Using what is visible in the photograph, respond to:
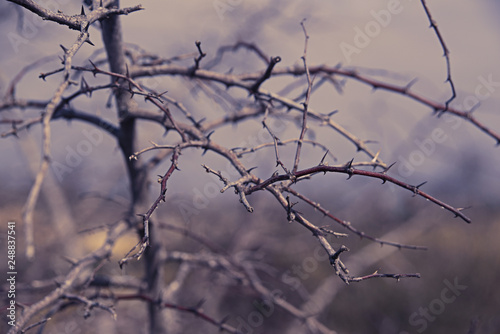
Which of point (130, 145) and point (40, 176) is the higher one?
point (130, 145)

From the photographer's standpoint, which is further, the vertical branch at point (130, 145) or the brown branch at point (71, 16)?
the vertical branch at point (130, 145)

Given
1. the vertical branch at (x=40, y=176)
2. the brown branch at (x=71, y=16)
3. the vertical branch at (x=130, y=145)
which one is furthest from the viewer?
the vertical branch at (x=130, y=145)

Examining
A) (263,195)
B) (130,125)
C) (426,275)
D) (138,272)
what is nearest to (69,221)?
(138,272)

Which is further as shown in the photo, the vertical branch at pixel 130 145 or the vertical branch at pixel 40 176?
the vertical branch at pixel 130 145

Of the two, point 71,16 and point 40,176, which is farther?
point 40,176

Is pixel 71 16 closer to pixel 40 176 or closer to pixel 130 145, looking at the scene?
pixel 40 176

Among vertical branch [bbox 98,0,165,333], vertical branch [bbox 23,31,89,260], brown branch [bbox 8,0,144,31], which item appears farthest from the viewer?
vertical branch [bbox 98,0,165,333]

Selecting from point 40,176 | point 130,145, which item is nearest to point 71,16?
point 40,176

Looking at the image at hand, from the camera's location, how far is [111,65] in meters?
1.36

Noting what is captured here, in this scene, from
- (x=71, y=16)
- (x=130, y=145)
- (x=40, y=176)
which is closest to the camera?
(x=71, y=16)

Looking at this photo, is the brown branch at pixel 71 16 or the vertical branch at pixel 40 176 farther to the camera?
the vertical branch at pixel 40 176

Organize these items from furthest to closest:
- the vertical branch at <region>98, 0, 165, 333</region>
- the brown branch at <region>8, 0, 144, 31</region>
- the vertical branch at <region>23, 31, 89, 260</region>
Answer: the vertical branch at <region>98, 0, 165, 333</region> → the vertical branch at <region>23, 31, 89, 260</region> → the brown branch at <region>8, 0, 144, 31</region>

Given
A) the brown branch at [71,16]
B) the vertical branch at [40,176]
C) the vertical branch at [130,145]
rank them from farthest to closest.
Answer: the vertical branch at [130,145] → the vertical branch at [40,176] → the brown branch at [71,16]

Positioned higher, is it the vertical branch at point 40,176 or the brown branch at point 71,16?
the brown branch at point 71,16
